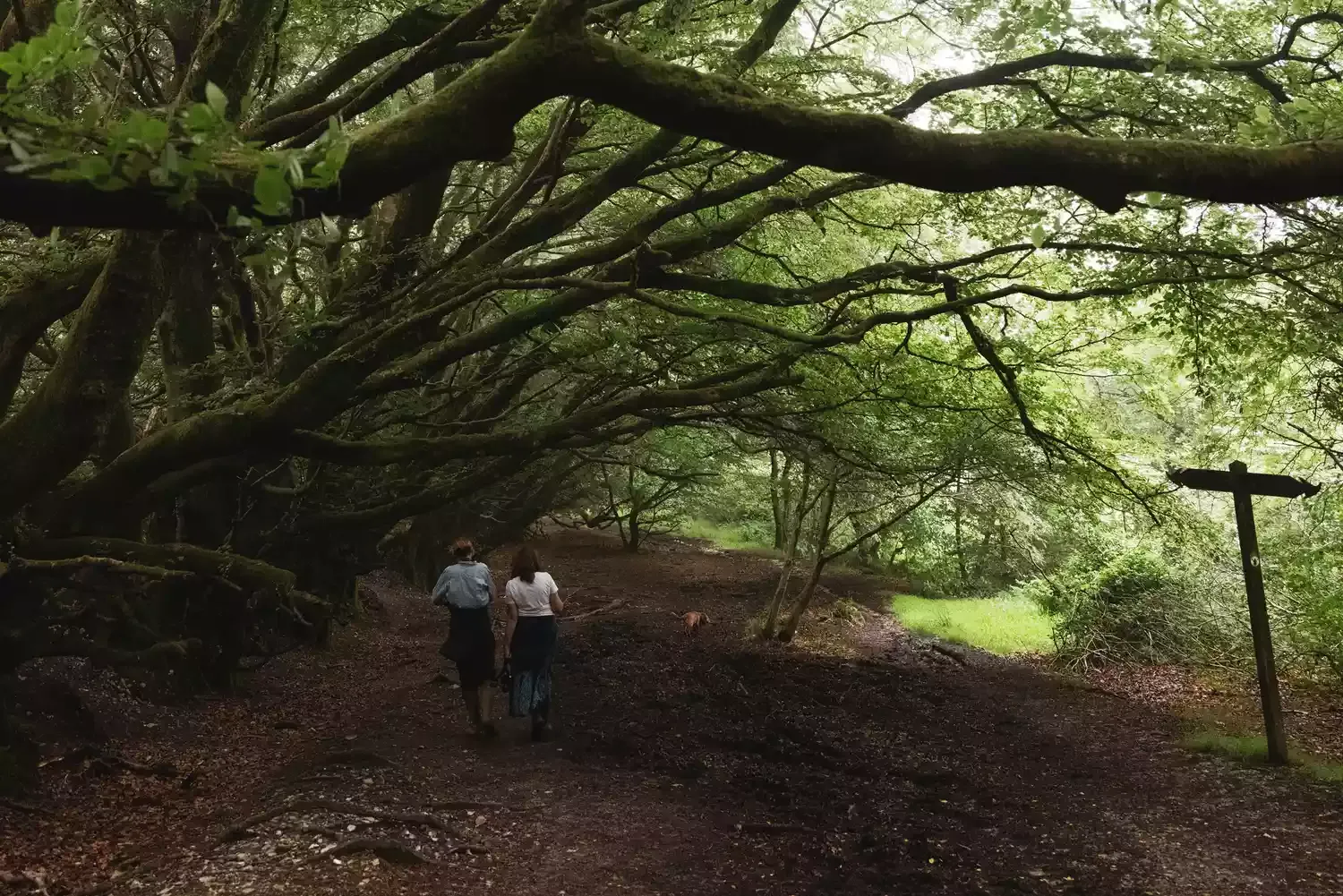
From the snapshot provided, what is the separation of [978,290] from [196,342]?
790cm

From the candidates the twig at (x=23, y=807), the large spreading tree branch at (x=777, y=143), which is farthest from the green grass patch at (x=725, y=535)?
the large spreading tree branch at (x=777, y=143)

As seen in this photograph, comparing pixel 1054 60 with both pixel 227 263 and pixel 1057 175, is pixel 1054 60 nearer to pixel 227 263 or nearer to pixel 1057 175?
pixel 1057 175

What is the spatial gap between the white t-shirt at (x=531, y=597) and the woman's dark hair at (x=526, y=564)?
44mm

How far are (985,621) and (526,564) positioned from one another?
14253 millimetres

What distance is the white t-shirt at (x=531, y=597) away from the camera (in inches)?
324

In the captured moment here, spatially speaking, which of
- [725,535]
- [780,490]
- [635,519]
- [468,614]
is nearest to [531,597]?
[468,614]

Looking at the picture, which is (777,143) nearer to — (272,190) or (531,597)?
(272,190)

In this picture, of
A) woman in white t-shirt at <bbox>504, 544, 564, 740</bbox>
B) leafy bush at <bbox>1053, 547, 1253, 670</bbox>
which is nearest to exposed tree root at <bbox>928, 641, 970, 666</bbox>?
leafy bush at <bbox>1053, 547, 1253, 670</bbox>

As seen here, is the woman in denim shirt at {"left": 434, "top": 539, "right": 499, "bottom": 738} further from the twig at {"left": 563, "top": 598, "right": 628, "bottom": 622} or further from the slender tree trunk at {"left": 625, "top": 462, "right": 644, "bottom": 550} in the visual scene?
the slender tree trunk at {"left": 625, "top": 462, "right": 644, "bottom": 550}

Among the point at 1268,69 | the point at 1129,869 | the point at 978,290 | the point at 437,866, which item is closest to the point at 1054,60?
the point at 1268,69

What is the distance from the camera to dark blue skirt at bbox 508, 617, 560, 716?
27.2 feet

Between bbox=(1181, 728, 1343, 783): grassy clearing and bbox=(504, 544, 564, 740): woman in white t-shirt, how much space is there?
6.89 m

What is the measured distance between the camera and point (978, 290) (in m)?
9.55

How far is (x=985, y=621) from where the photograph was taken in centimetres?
1962
